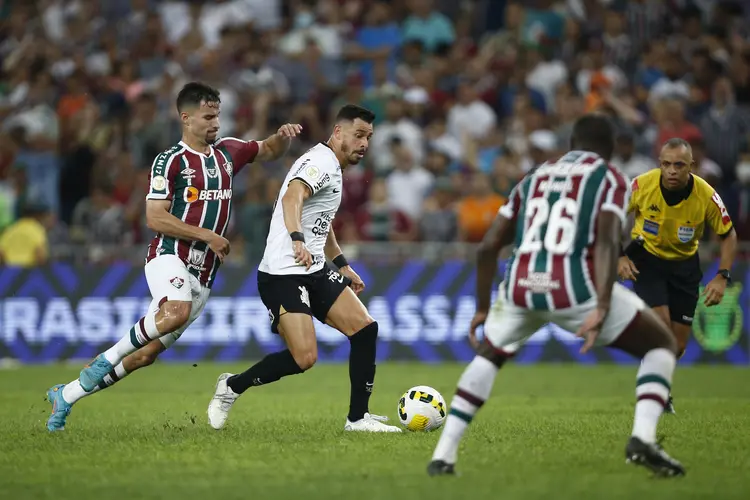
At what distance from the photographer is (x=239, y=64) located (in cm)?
2283

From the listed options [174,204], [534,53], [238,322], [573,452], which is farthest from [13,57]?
[573,452]

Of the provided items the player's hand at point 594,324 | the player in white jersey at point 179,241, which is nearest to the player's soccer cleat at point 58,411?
the player in white jersey at point 179,241

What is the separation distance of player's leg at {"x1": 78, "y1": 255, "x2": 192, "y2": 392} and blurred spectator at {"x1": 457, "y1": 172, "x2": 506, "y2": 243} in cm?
929

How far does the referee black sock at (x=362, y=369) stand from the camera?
1010 cm

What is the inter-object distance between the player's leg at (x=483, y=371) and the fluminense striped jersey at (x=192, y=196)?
135 inches

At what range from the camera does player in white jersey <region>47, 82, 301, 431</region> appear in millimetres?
9953

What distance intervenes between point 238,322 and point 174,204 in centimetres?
866

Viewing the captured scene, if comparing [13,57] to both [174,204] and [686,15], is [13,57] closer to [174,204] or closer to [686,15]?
[686,15]

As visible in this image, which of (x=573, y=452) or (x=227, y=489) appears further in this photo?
(x=573, y=452)

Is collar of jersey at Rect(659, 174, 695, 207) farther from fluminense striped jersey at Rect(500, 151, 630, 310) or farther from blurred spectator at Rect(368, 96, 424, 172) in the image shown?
blurred spectator at Rect(368, 96, 424, 172)

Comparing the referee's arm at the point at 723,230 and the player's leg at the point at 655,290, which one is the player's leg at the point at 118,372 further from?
the referee's arm at the point at 723,230

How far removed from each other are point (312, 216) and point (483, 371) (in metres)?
3.04

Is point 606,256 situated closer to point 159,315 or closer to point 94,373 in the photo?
point 159,315

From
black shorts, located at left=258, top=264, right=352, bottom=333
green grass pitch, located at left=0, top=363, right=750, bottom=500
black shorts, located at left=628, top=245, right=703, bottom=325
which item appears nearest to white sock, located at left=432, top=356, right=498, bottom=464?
green grass pitch, located at left=0, top=363, right=750, bottom=500
